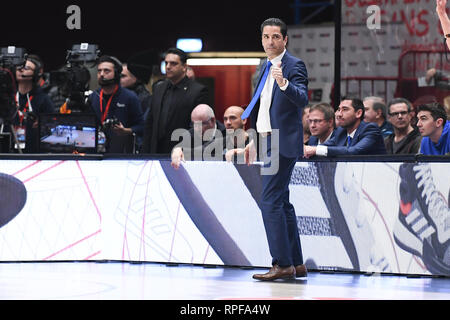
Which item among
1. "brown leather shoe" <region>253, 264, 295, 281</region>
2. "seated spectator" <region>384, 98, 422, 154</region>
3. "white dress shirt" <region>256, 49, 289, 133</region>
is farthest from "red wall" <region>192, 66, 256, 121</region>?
"brown leather shoe" <region>253, 264, 295, 281</region>

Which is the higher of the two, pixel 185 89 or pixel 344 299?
pixel 185 89

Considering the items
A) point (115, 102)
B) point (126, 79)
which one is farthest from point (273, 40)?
point (126, 79)

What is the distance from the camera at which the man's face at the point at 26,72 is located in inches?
384

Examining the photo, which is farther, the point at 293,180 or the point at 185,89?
the point at 185,89

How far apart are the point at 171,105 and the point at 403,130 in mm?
2231

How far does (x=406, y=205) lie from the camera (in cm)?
733

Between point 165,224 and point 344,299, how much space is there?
2.39 meters

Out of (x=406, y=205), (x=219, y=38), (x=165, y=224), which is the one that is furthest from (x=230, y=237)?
(x=219, y=38)

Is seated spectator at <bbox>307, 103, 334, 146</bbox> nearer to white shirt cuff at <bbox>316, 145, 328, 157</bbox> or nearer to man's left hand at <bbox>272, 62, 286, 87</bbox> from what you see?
white shirt cuff at <bbox>316, 145, 328, 157</bbox>

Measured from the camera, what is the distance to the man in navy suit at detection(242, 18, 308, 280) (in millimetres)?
6898

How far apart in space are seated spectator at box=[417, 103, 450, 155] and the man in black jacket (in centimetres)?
197

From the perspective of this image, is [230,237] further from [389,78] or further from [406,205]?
[389,78]

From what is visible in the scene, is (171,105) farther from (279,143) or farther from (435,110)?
(435,110)
